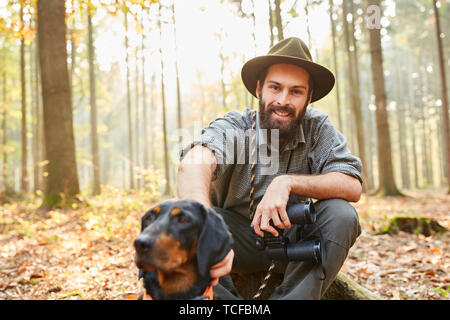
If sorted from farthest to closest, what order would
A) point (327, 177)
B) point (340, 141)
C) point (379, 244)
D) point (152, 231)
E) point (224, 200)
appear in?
point (379, 244) → point (224, 200) → point (340, 141) → point (327, 177) → point (152, 231)

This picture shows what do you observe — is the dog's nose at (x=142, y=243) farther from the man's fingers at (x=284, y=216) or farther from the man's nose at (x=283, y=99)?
the man's nose at (x=283, y=99)

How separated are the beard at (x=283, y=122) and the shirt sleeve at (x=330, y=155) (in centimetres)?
20

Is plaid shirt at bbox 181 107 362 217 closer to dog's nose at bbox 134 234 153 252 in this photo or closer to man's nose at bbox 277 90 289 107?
man's nose at bbox 277 90 289 107

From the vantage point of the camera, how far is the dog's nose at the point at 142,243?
5.31 feet

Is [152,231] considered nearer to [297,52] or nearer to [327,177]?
[327,177]

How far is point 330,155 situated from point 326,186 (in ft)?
1.09

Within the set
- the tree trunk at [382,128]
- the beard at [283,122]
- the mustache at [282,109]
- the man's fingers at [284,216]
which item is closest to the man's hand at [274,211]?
the man's fingers at [284,216]

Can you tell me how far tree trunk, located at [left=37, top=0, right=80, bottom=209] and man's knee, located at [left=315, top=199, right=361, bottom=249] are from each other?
308 inches

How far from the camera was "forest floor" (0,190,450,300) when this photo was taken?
160 inches

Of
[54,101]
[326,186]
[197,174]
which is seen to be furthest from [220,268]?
[54,101]
